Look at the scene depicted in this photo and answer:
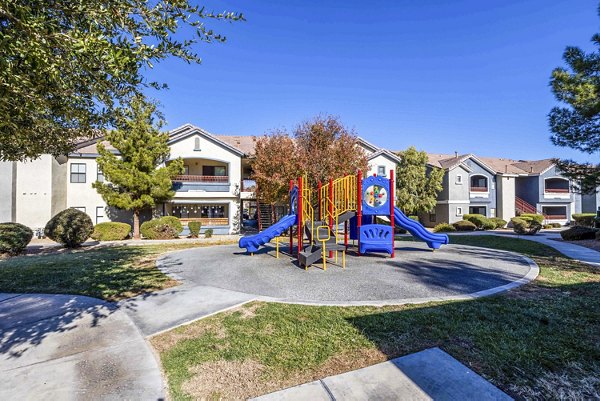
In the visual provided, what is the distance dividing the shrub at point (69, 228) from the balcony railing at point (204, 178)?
8217 mm

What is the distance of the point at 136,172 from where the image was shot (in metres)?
20.5

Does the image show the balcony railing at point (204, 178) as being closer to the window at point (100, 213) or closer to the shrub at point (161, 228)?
the shrub at point (161, 228)

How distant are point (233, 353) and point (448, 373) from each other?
2839mm

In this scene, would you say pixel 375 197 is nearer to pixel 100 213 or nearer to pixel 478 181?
pixel 100 213

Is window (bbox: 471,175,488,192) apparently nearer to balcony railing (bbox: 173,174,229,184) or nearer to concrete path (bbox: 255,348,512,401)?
balcony railing (bbox: 173,174,229,184)

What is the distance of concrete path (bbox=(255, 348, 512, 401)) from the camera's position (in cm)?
321

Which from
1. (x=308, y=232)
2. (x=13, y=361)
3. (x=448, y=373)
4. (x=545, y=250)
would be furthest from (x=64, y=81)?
(x=545, y=250)

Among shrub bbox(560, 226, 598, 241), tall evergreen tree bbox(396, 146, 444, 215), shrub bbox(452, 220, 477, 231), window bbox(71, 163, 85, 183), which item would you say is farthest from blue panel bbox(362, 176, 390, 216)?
window bbox(71, 163, 85, 183)

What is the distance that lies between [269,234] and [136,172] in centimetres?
1360

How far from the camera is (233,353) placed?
4.21 metres

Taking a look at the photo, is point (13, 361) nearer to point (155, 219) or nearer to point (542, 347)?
point (542, 347)

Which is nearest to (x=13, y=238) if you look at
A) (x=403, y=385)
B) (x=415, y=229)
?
(x=403, y=385)

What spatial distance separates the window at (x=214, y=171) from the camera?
89.3ft

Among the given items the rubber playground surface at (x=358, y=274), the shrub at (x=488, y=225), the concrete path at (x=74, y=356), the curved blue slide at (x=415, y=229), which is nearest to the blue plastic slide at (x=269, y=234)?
the rubber playground surface at (x=358, y=274)
